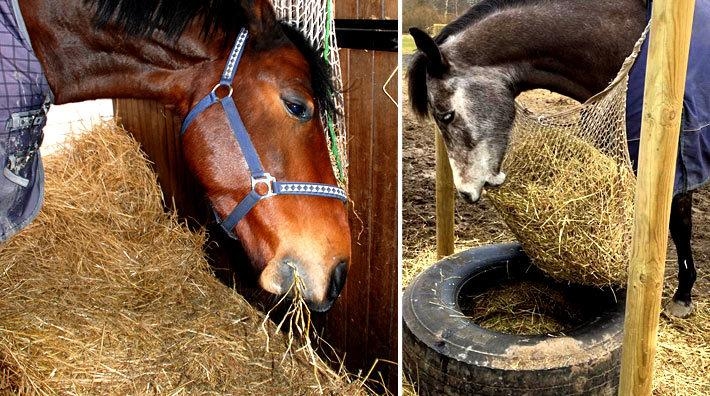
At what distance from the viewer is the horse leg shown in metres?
2.65

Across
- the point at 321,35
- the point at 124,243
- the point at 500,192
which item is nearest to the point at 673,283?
the point at 500,192

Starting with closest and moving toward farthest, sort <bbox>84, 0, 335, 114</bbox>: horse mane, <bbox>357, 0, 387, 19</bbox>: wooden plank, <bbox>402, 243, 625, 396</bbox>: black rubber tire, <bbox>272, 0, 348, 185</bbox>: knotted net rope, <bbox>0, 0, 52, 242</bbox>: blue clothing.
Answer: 1. <bbox>0, 0, 52, 242</bbox>: blue clothing
2. <bbox>84, 0, 335, 114</bbox>: horse mane
3. <bbox>272, 0, 348, 185</bbox>: knotted net rope
4. <bbox>357, 0, 387, 19</bbox>: wooden plank
5. <bbox>402, 243, 625, 396</bbox>: black rubber tire

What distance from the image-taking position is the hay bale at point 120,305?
182 cm

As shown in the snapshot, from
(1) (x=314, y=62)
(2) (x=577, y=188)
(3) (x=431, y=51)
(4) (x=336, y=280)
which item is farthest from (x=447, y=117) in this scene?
(4) (x=336, y=280)

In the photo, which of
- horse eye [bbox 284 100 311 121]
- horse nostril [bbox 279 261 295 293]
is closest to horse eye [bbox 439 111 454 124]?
horse eye [bbox 284 100 311 121]

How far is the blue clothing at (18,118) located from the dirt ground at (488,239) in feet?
5.53

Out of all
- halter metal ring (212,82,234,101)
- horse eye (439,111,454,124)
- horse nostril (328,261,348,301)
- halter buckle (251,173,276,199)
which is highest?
halter metal ring (212,82,234,101)

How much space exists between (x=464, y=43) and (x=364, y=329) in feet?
4.08

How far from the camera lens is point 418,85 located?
2531 mm

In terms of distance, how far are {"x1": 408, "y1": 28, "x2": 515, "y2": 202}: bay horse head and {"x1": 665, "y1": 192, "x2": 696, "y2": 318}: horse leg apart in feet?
2.85

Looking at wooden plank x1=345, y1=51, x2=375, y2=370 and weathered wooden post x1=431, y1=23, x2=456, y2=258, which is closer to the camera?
wooden plank x1=345, y1=51, x2=375, y2=370

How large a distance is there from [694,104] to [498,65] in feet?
2.46

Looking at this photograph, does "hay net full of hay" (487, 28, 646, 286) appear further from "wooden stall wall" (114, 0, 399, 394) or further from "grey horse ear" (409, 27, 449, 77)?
"wooden stall wall" (114, 0, 399, 394)

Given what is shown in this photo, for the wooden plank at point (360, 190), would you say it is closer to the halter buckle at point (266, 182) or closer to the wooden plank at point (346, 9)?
the wooden plank at point (346, 9)
